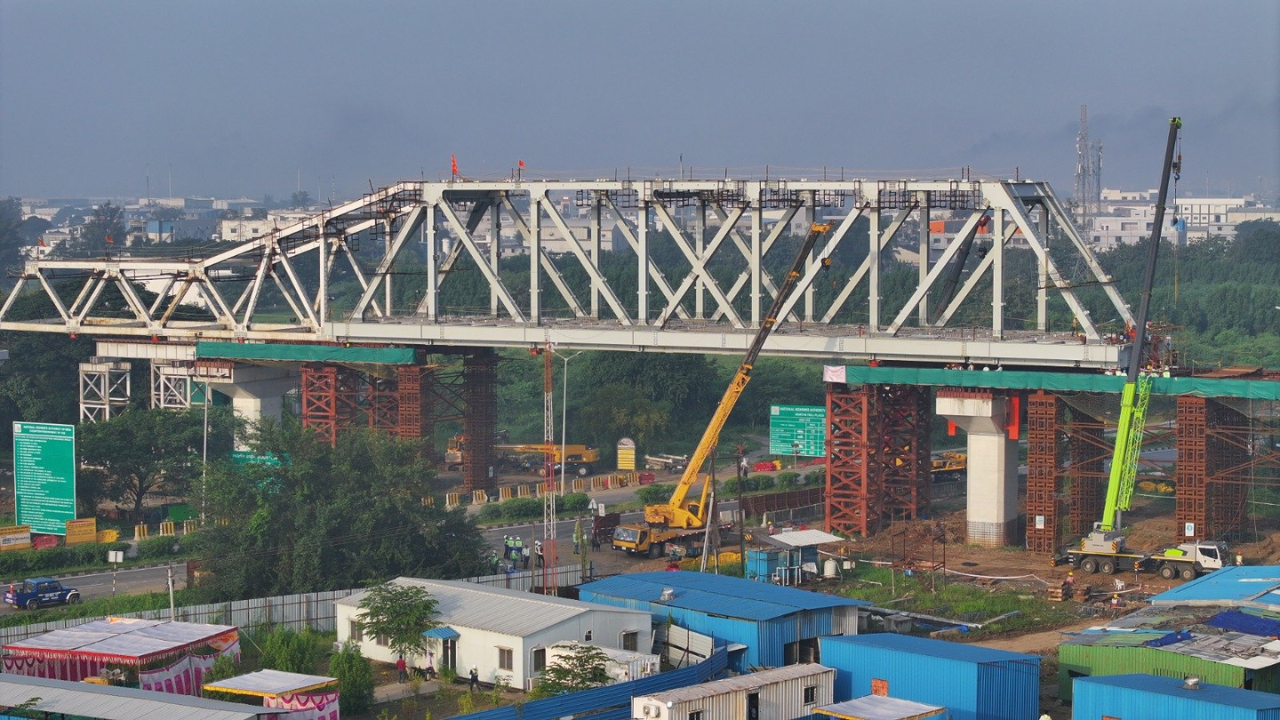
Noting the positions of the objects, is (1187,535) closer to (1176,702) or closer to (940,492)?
(940,492)

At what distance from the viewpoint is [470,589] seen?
1651 inches

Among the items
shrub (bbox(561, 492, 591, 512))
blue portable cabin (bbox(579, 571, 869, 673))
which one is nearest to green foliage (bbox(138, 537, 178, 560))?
shrub (bbox(561, 492, 591, 512))

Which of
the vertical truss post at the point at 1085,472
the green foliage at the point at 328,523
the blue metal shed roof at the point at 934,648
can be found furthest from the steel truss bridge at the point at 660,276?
the blue metal shed roof at the point at 934,648

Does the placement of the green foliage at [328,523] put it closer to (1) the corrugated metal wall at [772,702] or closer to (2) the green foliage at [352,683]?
(2) the green foliage at [352,683]

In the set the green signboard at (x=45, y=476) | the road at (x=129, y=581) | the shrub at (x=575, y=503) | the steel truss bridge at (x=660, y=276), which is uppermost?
the steel truss bridge at (x=660, y=276)

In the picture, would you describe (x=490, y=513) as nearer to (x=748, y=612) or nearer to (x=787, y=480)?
(x=787, y=480)

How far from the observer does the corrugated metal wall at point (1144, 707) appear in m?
30.8

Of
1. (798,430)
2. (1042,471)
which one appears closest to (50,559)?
(798,430)

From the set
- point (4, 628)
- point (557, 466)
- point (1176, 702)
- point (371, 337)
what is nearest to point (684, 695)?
point (1176, 702)

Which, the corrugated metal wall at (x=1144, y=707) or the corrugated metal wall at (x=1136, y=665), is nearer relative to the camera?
the corrugated metal wall at (x=1144, y=707)

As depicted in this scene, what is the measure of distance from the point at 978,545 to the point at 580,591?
713 inches

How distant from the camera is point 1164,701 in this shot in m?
31.5

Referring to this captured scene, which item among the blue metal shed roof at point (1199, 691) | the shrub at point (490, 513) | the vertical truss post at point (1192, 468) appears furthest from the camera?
the shrub at point (490, 513)

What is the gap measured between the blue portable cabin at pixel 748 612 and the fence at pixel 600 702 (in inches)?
123
